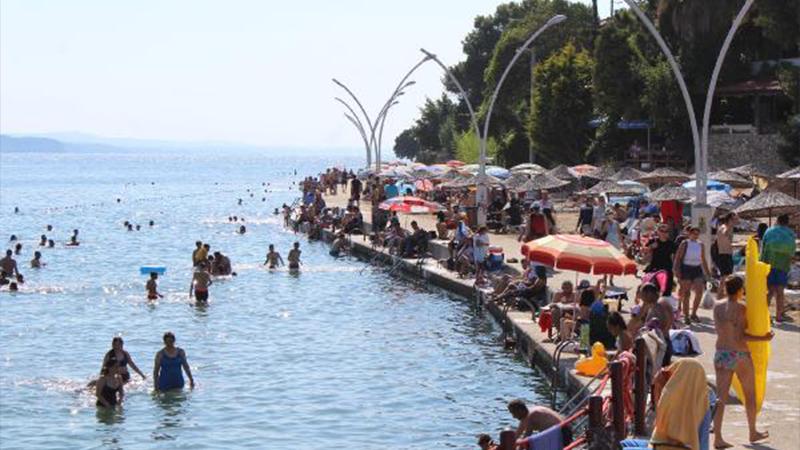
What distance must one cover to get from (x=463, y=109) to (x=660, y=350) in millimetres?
104355

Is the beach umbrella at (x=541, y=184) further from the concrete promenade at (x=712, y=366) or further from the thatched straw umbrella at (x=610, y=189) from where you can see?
the concrete promenade at (x=712, y=366)

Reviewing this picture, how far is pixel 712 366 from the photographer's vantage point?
1764 cm

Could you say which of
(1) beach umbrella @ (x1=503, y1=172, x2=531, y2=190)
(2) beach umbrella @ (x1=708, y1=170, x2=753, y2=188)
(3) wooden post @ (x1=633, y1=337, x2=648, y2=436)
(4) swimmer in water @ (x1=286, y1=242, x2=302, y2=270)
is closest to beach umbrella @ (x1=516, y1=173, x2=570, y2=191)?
(1) beach umbrella @ (x1=503, y1=172, x2=531, y2=190)

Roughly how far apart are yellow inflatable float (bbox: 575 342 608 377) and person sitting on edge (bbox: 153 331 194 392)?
23.1 feet

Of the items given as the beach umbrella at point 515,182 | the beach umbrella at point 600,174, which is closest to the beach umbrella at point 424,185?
the beach umbrella at point 600,174

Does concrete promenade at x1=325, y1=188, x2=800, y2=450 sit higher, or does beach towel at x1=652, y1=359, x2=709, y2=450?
beach towel at x1=652, y1=359, x2=709, y2=450

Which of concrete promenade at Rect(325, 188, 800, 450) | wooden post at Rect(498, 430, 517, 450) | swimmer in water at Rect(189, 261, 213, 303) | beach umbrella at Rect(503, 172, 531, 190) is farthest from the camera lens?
beach umbrella at Rect(503, 172, 531, 190)

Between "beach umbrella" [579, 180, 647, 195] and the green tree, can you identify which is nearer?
"beach umbrella" [579, 180, 647, 195]

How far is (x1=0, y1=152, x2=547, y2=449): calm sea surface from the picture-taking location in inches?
783

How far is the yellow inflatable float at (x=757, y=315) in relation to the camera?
13.4 meters

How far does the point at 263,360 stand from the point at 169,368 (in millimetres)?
4880

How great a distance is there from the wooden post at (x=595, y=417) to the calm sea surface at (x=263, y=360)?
6.72 meters

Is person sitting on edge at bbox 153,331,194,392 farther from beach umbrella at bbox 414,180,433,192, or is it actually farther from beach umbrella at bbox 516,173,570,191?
beach umbrella at bbox 414,180,433,192

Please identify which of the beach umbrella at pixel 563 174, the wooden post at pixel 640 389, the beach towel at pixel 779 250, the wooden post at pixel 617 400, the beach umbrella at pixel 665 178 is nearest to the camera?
the wooden post at pixel 617 400
